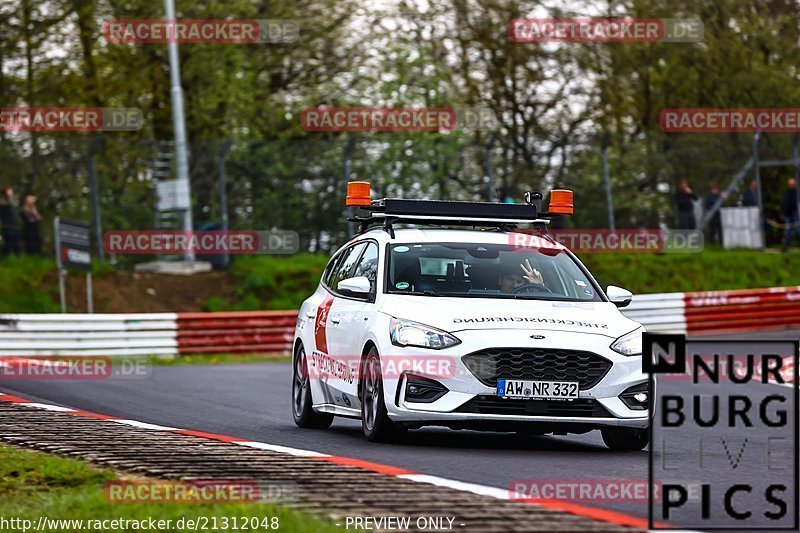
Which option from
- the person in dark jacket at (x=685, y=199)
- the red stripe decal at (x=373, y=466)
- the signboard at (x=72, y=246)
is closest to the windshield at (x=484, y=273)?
the red stripe decal at (x=373, y=466)

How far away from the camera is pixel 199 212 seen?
99.3ft

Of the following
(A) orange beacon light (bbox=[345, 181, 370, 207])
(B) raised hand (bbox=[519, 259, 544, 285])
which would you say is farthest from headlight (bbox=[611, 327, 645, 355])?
(A) orange beacon light (bbox=[345, 181, 370, 207])

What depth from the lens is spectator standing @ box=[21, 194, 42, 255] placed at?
28.8 metres

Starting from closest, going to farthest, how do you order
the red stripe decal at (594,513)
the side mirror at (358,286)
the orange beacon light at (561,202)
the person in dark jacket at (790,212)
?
1. the red stripe decal at (594,513)
2. the side mirror at (358,286)
3. the orange beacon light at (561,202)
4. the person in dark jacket at (790,212)

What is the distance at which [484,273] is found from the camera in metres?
11.8

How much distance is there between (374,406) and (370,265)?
4.84 feet

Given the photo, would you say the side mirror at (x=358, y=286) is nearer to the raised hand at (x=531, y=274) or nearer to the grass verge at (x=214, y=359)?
the raised hand at (x=531, y=274)

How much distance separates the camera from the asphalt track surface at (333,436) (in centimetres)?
939

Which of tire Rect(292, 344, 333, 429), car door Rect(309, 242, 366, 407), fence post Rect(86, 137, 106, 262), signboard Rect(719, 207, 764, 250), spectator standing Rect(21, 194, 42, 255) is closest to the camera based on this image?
car door Rect(309, 242, 366, 407)

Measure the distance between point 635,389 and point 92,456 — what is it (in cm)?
382

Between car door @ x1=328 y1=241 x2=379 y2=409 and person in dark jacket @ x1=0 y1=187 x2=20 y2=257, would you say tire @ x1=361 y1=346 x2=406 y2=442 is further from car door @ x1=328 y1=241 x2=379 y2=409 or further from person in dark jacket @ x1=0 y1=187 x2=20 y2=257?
person in dark jacket @ x1=0 y1=187 x2=20 y2=257

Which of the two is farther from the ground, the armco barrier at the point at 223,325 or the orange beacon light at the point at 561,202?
the orange beacon light at the point at 561,202

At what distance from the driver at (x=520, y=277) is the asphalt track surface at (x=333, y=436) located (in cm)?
115

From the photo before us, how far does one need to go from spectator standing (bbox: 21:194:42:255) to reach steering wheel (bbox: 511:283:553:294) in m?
18.6
